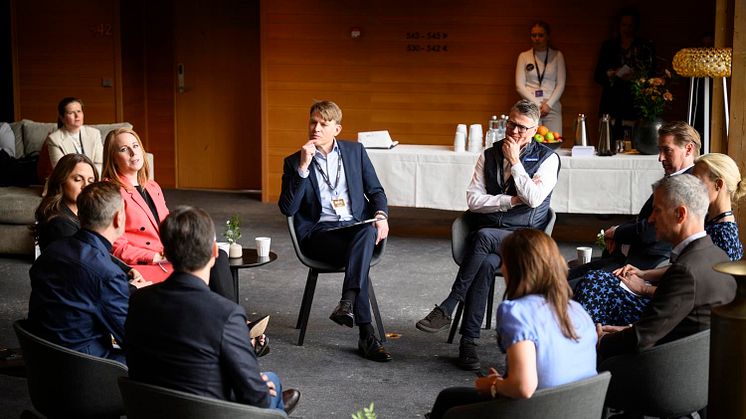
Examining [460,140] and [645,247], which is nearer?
[645,247]

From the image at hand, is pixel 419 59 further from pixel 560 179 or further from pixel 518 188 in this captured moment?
pixel 518 188

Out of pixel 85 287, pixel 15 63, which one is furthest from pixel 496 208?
pixel 15 63

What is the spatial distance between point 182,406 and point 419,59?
7.28 m

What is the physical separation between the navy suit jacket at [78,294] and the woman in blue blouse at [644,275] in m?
1.78

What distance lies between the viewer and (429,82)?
32.1ft

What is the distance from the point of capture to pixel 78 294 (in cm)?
354

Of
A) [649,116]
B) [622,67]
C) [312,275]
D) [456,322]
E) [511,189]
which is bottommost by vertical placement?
[456,322]

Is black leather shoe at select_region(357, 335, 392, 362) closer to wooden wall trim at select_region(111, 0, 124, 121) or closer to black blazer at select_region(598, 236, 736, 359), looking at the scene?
black blazer at select_region(598, 236, 736, 359)

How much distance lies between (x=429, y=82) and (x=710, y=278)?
650cm

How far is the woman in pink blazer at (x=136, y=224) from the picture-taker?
15.7 ft

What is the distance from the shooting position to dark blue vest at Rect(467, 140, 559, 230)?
533 cm

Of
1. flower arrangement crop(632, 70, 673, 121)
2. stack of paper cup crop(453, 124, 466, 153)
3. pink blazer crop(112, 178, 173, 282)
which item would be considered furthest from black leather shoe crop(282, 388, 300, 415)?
flower arrangement crop(632, 70, 673, 121)

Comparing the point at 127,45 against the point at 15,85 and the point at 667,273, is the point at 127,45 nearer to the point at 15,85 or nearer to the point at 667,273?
the point at 15,85

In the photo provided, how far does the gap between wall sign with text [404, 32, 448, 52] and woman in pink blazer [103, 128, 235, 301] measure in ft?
17.0
